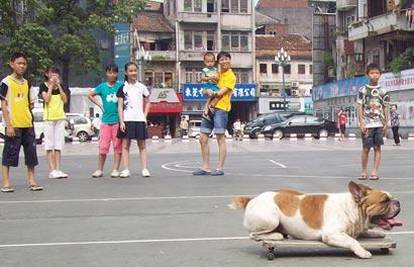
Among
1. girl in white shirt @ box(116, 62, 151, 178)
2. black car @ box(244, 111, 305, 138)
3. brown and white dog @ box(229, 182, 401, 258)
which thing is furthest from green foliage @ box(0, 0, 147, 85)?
brown and white dog @ box(229, 182, 401, 258)

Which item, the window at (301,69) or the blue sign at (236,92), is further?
the window at (301,69)

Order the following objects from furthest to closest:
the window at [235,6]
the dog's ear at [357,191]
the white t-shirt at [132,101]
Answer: the window at [235,6] < the white t-shirt at [132,101] < the dog's ear at [357,191]

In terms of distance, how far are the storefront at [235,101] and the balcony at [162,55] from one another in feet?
10.9

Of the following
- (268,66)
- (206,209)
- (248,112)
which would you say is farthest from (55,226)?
(268,66)

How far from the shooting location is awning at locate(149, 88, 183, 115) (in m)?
64.6

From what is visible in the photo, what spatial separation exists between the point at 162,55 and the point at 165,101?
5.08m

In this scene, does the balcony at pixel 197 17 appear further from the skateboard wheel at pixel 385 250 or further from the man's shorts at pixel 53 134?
the skateboard wheel at pixel 385 250

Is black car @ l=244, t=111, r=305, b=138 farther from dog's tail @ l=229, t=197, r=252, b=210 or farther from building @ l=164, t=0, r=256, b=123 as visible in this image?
dog's tail @ l=229, t=197, r=252, b=210

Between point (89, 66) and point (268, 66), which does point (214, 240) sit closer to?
point (89, 66)

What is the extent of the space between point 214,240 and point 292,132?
3757 cm

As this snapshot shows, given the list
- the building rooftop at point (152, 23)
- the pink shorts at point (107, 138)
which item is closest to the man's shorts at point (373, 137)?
the pink shorts at point (107, 138)

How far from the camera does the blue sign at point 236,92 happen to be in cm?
6600

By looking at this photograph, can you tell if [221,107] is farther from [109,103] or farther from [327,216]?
[327,216]

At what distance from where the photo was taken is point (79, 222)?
6.86 meters
